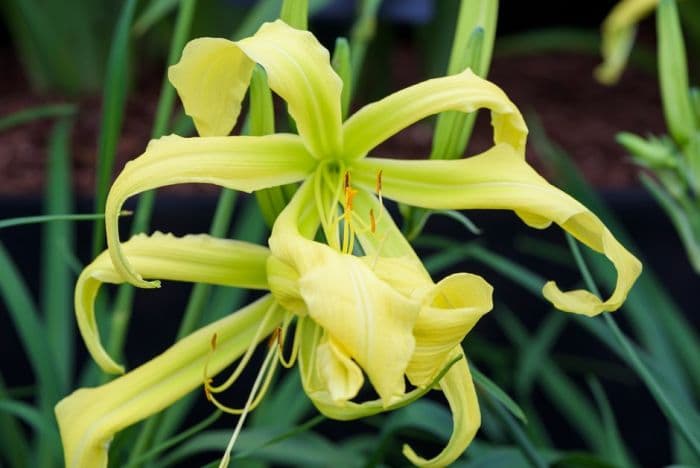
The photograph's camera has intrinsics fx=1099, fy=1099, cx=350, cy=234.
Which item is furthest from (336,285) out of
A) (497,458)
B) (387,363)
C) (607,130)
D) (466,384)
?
(607,130)

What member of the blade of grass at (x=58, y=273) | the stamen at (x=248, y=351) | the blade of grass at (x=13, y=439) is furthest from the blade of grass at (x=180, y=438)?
the blade of grass at (x=58, y=273)

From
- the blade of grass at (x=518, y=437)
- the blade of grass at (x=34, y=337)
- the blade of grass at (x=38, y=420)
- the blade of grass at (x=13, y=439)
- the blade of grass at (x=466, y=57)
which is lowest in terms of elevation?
the blade of grass at (x=518, y=437)

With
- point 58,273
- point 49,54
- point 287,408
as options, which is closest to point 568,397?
point 287,408

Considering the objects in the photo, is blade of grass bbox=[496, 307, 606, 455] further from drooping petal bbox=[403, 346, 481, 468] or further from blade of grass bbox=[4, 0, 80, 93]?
blade of grass bbox=[4, 0, 80, 93]

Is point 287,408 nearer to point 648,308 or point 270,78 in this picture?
point 648,308

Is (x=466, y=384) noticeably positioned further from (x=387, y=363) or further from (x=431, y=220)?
(x=431, y=220)

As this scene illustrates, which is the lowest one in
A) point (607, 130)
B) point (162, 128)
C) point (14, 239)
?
point (162, 128)

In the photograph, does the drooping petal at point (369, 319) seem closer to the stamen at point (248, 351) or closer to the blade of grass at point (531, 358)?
the stamen at point (248, 351)
